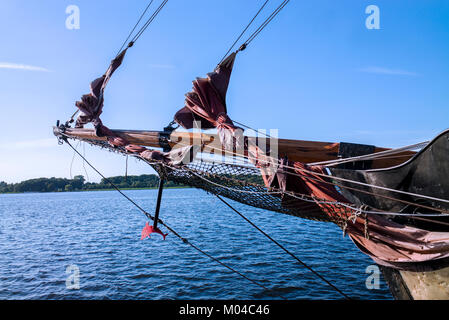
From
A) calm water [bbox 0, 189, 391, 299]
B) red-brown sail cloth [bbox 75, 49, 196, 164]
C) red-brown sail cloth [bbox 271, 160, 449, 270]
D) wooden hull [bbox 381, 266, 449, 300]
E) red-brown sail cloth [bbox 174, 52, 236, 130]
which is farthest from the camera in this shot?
calm water [bbox 0, 189, 391, 299]

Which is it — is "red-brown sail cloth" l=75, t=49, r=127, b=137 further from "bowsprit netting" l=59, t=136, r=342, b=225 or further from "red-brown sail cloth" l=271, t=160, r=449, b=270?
"red-brown sail cloth" l=271, t=160, r=449, b=270

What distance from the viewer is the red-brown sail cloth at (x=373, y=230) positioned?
12.4 feet

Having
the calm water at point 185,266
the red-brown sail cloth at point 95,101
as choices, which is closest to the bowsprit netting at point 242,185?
the red-brown sail cloth at point 95,101

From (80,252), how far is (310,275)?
593 inches

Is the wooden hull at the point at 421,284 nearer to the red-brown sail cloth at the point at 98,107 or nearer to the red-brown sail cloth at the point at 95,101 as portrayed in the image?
the red-brown sail cloth at the point at 98,107

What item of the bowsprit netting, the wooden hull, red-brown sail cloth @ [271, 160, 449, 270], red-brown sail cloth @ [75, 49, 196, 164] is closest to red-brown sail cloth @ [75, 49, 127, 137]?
red-brown sail cloth @ [75, 49, 196, 164]

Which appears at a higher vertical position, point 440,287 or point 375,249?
point 375,249

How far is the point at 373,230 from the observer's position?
4023mm

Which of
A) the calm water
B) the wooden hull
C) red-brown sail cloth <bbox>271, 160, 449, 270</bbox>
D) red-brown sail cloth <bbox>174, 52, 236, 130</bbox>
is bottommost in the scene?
the calm water

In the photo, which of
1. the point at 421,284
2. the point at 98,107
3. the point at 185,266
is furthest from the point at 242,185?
the point at 185,266

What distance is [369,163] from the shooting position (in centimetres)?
494

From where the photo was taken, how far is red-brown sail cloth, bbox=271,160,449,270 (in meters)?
3.78
